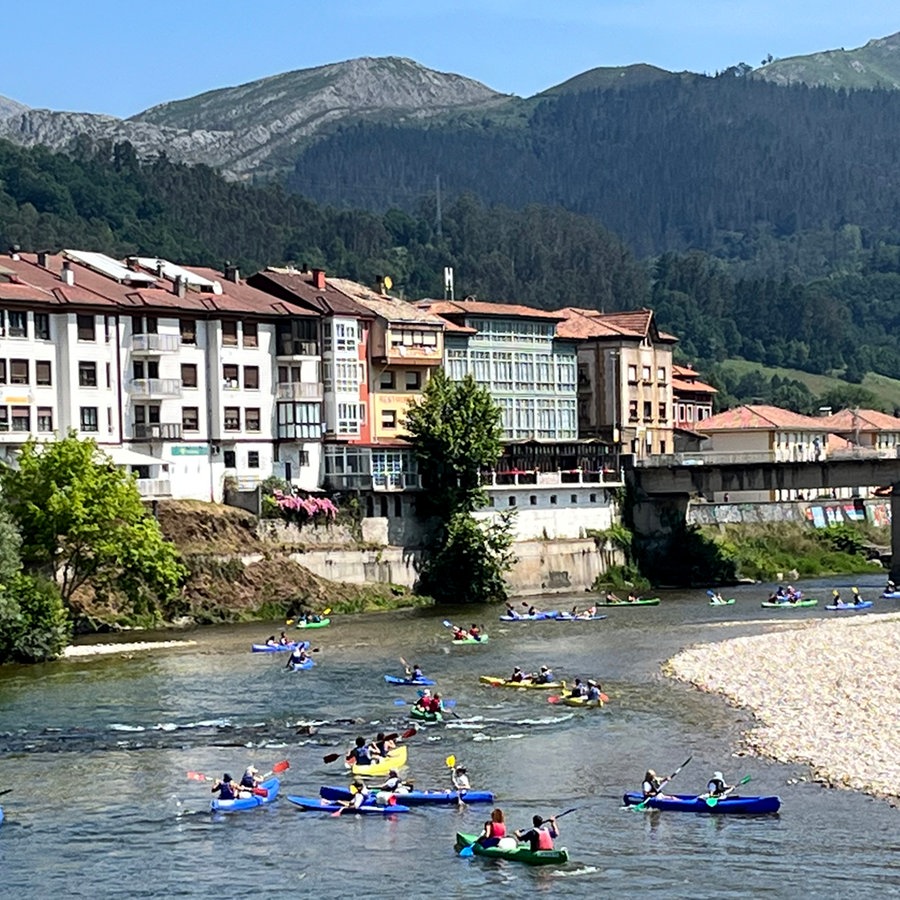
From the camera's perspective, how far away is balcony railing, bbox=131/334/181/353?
116688 millimetres

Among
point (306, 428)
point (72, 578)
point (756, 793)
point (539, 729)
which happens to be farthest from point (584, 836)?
point (306, 428)

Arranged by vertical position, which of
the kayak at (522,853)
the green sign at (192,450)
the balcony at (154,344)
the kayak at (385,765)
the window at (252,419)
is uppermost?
the balcony at (154,344)

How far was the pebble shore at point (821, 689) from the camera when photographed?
59.4 meters

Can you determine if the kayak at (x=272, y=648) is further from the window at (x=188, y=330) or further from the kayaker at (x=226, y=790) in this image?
the kayaker at (x=226, y=790)

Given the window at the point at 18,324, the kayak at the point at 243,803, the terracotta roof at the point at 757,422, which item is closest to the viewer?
the kayak at the point at 243,803

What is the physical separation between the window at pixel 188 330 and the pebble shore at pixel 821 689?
141 feet

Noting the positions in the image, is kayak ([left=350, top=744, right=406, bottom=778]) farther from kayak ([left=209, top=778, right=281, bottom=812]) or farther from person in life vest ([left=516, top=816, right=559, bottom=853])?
person in life vest ([left=516, top=816, right=559, bottom=853])

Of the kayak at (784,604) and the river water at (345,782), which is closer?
the river water at (345,782)

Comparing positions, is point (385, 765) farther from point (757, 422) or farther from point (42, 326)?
point (757, 422)

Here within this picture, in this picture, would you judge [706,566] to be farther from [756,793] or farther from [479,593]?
[756,793]

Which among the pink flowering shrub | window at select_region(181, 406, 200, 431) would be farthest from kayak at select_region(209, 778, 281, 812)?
window at select_region(181, 406, 200, 431)

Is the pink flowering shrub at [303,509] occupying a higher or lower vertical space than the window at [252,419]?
lower

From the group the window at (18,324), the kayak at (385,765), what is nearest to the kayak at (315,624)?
the window at (18,324)

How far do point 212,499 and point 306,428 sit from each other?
9564 mm
